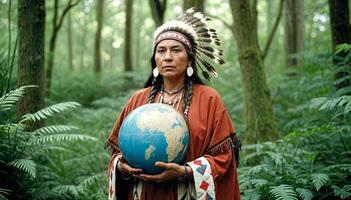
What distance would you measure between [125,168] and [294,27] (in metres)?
7.82

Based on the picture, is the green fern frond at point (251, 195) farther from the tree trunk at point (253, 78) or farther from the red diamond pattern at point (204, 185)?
the tree trunk at point (253, 78)

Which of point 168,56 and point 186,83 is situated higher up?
point 168,56

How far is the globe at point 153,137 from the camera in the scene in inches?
102

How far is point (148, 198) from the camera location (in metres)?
2.93

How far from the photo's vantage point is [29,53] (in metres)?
4.69

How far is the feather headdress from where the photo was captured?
10.2 feet

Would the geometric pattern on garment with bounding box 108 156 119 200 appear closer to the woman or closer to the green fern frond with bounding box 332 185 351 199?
the woman

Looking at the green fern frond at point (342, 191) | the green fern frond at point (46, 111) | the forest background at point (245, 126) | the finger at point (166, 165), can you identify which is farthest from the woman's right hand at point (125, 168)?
the green fern frond at point (342, 191)

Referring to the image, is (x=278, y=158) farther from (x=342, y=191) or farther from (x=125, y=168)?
(x=125, y=168)

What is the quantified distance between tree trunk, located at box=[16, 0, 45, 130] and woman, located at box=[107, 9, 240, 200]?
1.98 meters

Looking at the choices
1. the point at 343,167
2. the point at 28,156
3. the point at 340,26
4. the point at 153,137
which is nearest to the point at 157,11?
the point at 340,26

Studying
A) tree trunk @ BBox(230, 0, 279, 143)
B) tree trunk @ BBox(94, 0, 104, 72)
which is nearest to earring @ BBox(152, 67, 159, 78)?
tree trunk @ BBox(230, 0, 279, 143)

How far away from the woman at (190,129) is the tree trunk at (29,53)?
6.49 feet

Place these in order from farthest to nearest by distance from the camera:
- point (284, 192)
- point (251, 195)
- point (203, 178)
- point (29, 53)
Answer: point (29, 53), point (251, 195), point (284, 192), point (203, 178)
